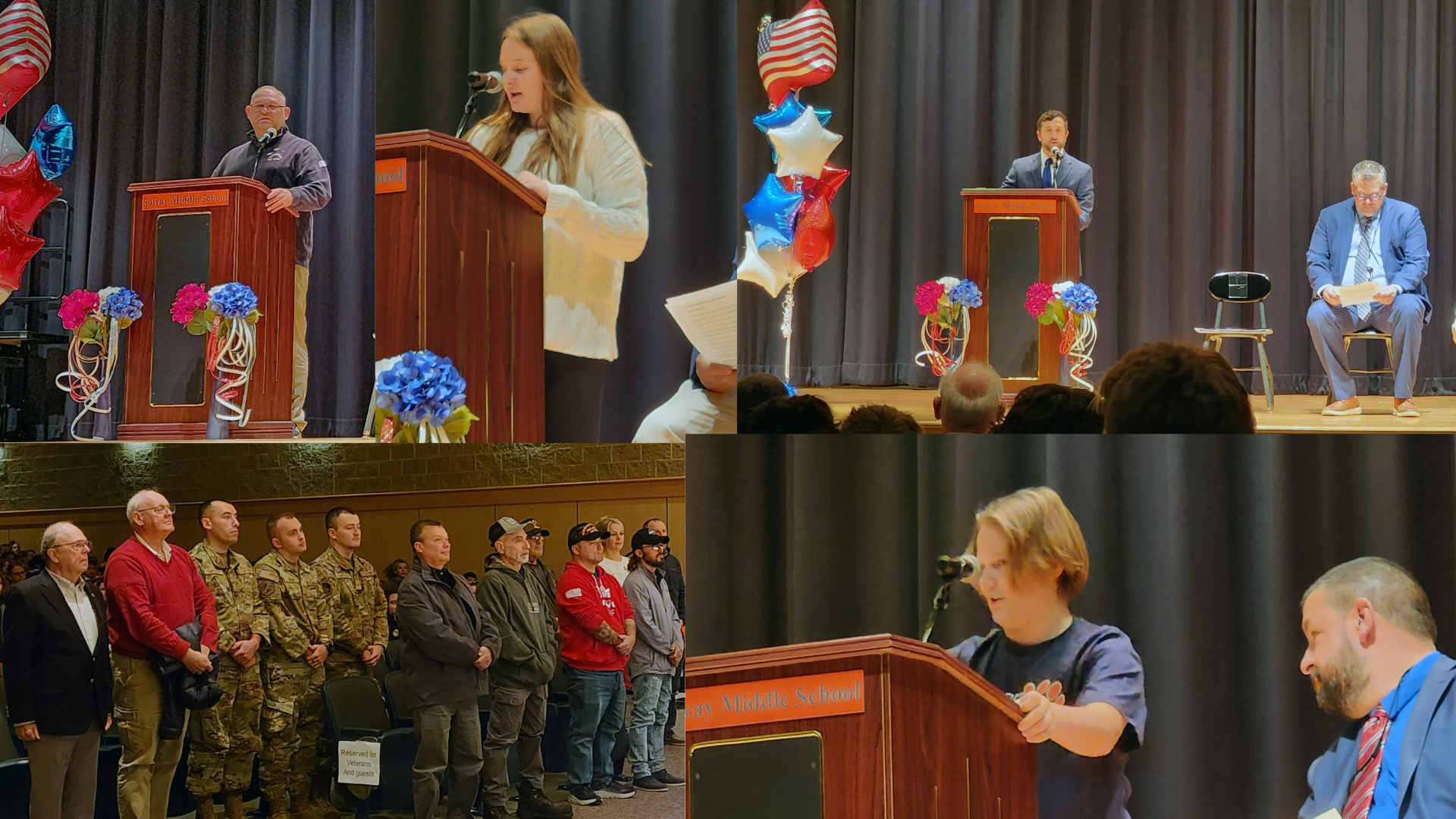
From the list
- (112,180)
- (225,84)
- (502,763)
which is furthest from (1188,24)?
(112,180)

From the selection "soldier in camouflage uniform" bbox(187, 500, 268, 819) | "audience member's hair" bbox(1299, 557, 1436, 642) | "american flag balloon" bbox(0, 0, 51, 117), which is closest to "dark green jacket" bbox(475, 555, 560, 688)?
"soldier in camouflage uniform" bbox(187, 500, 268, 819)

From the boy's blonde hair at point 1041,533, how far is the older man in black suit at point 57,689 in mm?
1879

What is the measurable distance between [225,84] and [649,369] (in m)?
3.81

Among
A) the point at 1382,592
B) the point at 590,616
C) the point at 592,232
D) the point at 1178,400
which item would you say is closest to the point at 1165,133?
the point at 1178,400

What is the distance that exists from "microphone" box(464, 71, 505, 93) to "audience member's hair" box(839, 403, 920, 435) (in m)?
0.96

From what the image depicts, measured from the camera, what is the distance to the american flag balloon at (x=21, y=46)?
3.00 meters

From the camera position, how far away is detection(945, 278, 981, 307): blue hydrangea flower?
9.58 feet

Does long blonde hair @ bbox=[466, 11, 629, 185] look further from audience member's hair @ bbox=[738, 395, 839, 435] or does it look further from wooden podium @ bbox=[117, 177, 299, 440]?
wooden podium @ bbox=[117, 177, 299, 440]

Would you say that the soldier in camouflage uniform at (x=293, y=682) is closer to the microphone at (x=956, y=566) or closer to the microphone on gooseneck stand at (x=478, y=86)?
the microphone on gooseneck stand at (x=478, y=86)

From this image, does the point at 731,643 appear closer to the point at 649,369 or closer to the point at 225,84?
the point at 649,369

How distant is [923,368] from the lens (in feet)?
8.91

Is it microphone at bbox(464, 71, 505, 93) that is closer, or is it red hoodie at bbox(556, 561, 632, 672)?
microphone at bbox(464, 71, 505, 93)

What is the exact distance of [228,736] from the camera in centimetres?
244

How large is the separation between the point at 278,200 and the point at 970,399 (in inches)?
102
